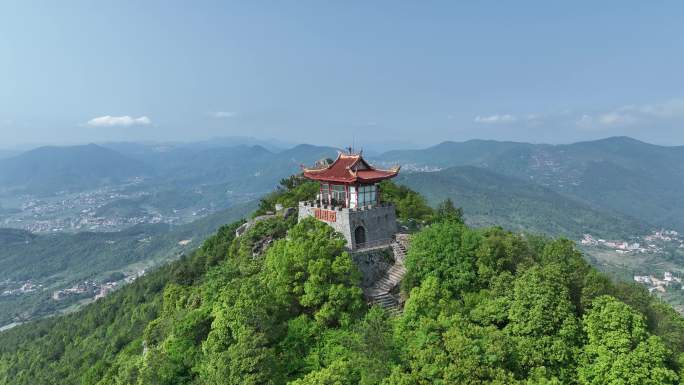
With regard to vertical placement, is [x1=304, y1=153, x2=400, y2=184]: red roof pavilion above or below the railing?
above

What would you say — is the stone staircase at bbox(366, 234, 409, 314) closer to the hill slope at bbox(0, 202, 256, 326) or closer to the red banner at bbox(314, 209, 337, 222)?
the red banner at bbox(314, 209, 337, 222)

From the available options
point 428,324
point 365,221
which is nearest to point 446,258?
point 428,324

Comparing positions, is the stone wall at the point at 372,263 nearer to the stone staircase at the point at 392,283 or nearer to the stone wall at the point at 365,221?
the stone staircase at the point at 392,283

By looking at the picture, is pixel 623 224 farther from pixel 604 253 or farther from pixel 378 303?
pixel 378 303

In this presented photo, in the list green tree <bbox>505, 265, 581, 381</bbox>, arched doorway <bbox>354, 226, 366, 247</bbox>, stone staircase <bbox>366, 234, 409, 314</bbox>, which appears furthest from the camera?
arched doorway <bbox>354, 226, 366, 247</bbox>

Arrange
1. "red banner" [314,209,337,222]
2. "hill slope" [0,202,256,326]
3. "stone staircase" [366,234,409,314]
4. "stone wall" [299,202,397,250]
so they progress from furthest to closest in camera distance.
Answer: "hill slope" [0,202,256,326]
"red banner" [314,209,337,222]
"stone wall" [299,202,397,250]
"stone staircase" [366,234,409,314]

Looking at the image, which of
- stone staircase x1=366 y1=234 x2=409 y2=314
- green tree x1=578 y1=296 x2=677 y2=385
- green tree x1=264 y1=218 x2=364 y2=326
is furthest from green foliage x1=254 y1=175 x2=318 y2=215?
green tree x1=578 y1=296 x2=677 y2=385

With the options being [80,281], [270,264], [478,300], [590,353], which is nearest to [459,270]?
[478,300]

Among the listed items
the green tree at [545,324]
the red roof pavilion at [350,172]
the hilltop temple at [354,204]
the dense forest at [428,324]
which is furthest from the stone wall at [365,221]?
the green tree at [545,324]
